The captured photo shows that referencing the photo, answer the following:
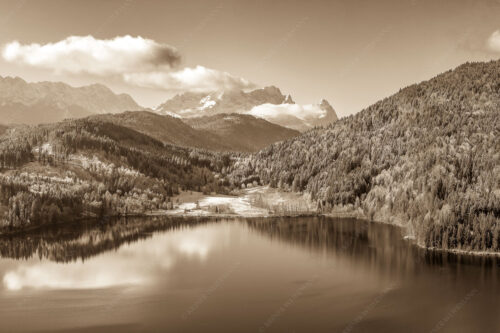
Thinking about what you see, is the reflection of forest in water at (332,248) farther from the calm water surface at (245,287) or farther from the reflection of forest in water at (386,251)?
the calm water surface at (245,287)

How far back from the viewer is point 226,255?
16188 centimetres

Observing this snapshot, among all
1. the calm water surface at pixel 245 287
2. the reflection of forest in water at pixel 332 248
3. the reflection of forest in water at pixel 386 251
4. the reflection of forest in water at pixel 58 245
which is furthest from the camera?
the reflection of forest in water at pixel 58 245

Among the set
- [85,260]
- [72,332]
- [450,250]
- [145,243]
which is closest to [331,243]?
[450,250]

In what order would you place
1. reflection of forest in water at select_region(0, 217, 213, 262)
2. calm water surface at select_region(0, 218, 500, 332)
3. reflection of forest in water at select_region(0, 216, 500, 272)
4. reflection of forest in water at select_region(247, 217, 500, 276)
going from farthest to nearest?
1. reflection of forest in water at select_region(0, 217, 213, 262)
2. reflection of forest in water at select_region(0, 216, 500, 272)
3. reflection of forest in water at select_region(247, 217, 500, 276)
4. calm water surface at select_region(0, 218, 500, 332)

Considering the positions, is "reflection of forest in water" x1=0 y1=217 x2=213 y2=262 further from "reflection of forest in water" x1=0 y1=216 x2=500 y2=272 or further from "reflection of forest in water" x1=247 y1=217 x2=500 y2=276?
"reflection of forest in water" x1=247 y1=217 x2=500 y2=276

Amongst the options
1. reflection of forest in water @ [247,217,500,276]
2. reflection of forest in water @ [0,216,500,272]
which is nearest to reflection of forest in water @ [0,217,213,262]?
reflection of forest in water @ [0,216,500,272]

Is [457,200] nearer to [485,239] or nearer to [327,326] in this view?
[485,239]

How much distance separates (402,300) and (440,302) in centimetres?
806

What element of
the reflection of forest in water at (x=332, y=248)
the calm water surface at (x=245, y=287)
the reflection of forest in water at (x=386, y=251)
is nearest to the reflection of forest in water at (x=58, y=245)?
the reflection of forest in water at (x=332, y=248)

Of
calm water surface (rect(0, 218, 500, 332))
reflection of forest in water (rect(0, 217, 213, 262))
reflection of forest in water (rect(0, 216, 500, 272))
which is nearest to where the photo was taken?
calm water surface (rect(0, 218, 500, 332))

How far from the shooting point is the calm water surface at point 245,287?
318 feet

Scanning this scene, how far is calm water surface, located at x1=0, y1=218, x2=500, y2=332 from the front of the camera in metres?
97.0

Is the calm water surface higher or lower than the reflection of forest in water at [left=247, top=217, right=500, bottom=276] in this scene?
lower

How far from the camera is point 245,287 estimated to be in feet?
398
